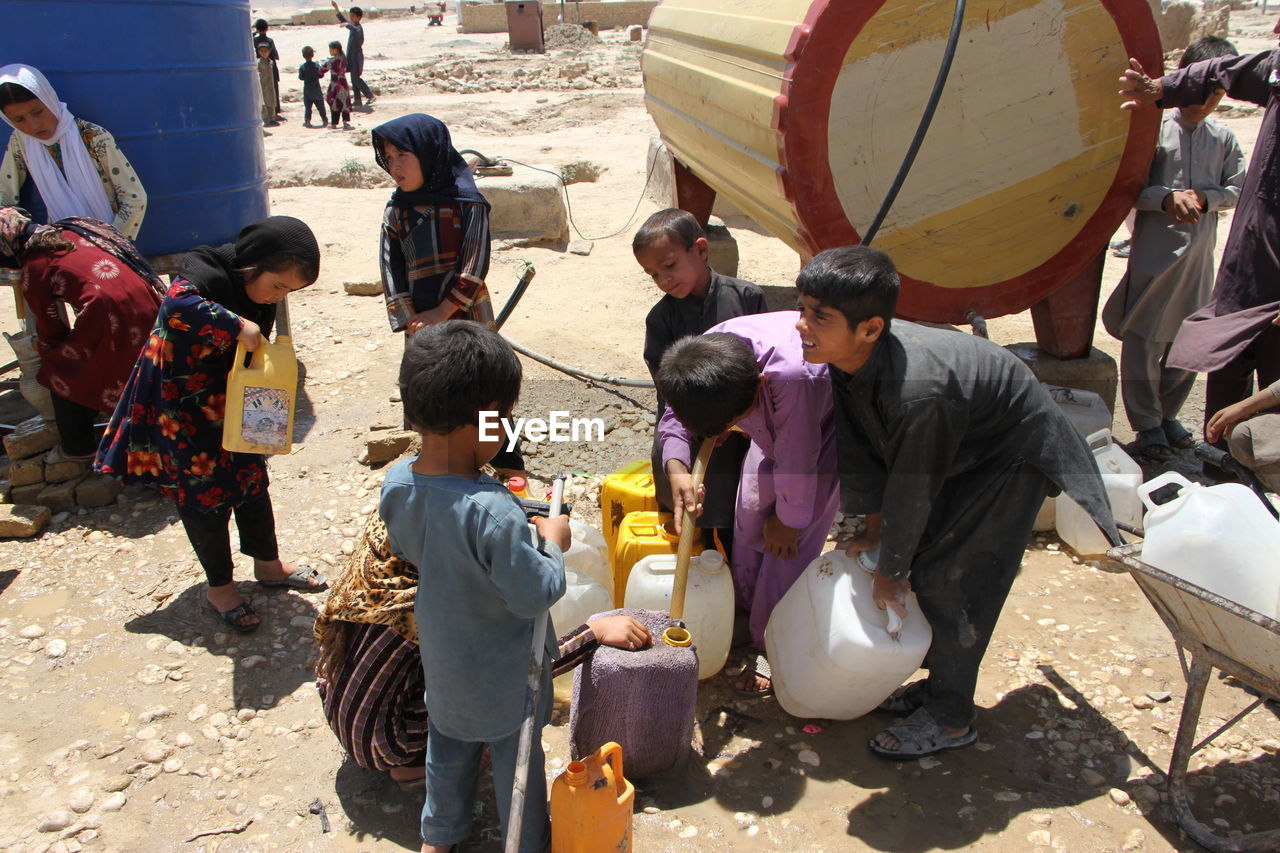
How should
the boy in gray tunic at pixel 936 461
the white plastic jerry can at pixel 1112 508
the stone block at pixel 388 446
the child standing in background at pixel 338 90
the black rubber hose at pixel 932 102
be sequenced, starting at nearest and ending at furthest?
the boy in gray tunic at pixel 936 461
the black rubber hose at pixel 932 102
the white plastic jerry can at pixel 1112 508
the stone block at pixel 388 446
the child standing in background at pixel 338 90

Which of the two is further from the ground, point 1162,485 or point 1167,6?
point 1167,6

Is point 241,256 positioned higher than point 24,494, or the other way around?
point 241,256

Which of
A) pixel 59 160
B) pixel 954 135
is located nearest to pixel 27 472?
pixel 59 160

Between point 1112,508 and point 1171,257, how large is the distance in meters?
1.39

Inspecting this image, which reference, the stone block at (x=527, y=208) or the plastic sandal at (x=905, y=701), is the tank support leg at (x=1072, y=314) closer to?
the plastic sandal at (x=905, y=701)

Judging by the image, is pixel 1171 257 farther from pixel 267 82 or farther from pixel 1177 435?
pixel 267 82

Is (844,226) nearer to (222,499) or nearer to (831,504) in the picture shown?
(831,504)

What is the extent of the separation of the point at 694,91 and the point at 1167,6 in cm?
1745

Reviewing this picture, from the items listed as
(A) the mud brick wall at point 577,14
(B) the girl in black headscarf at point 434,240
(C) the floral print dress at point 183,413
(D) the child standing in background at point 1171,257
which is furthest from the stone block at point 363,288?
(A) the mud brick wall at point 577,14

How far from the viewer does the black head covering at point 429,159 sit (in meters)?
3.75

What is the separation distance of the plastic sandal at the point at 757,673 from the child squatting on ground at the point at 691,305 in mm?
454

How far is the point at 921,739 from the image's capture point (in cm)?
267

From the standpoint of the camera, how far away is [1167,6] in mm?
17781

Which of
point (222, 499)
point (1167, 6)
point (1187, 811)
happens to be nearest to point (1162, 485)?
point (1187, 811)
